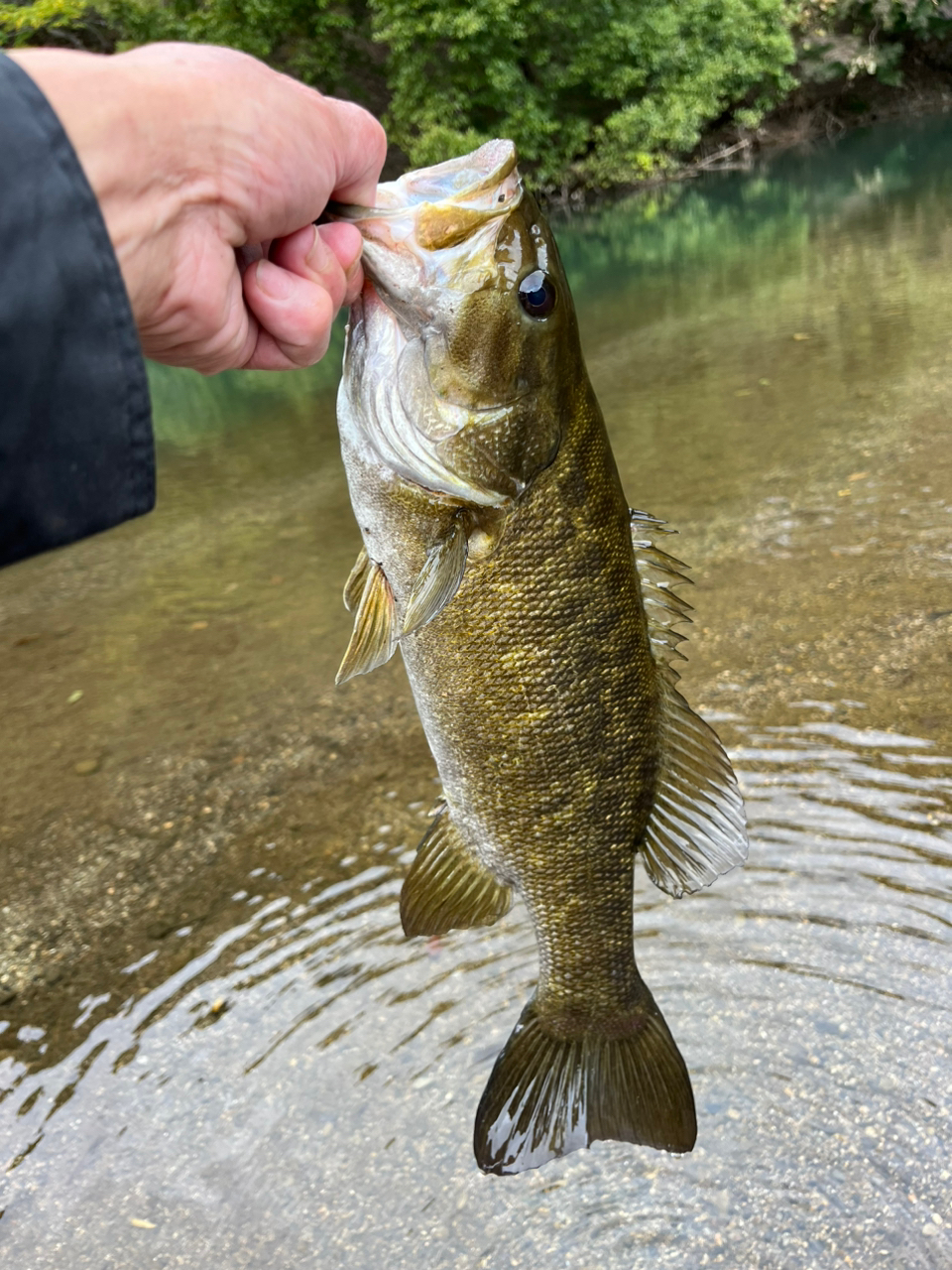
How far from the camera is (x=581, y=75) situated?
22.1 meters

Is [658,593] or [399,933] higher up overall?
[658,593]

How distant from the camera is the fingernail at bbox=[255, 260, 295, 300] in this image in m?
1.50

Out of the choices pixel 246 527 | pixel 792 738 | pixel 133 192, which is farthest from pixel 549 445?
pixel 246 527

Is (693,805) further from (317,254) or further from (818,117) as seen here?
(818,117)

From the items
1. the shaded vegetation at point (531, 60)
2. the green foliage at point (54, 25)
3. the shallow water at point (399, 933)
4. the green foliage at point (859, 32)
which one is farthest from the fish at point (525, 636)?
the green foliage at point (859, 32)

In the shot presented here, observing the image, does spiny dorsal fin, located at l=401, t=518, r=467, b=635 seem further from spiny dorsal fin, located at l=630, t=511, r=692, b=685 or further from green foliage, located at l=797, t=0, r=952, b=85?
green foliage, located at l=797, t=0, r=952, b=85

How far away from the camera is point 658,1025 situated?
81.6 inches

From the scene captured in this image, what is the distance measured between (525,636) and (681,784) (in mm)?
474

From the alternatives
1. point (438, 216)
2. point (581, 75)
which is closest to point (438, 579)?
point (438, 216)

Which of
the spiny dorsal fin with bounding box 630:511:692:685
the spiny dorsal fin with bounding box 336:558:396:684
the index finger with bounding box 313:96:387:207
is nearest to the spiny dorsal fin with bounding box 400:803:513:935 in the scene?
the spiny dorsal fin with bounding box 336:558:396:684

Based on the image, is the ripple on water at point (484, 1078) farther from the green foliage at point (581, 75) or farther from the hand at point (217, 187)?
the green foliage at point (581, 75)

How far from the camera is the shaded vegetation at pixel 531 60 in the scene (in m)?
20.6

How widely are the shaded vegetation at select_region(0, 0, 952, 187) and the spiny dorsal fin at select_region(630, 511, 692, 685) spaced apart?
20653 mm

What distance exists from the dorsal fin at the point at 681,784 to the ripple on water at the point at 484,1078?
99 cm
